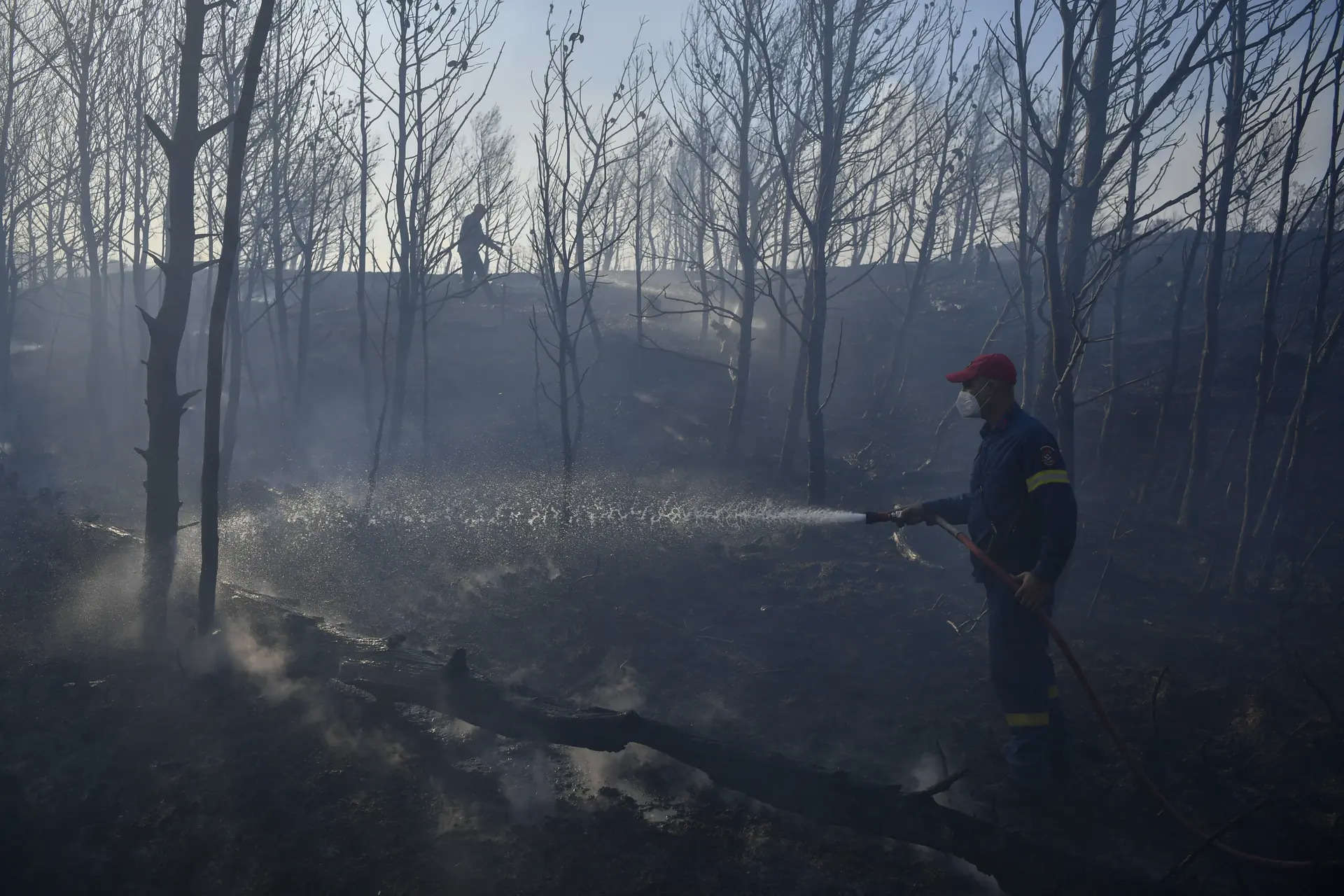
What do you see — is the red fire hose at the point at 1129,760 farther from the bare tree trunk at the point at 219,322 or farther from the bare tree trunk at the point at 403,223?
the bare tree trunk at the point at 403,223

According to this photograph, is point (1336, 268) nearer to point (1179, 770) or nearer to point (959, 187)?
point (1179, 770)

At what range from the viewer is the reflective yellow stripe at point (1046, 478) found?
414 cm

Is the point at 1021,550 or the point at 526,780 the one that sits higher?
the point at 1021,550

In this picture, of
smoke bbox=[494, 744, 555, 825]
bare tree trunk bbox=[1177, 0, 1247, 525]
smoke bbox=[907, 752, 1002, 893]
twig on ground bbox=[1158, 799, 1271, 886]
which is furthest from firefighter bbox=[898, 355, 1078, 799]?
bare tree trunk bbox=[1177, 0, 1247, 525]

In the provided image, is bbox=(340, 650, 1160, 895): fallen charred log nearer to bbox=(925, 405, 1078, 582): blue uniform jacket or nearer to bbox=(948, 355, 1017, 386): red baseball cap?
bbox=(925, 405, 1078, 582): blue uniform jacket

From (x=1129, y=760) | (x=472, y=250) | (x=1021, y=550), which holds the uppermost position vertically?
(x=472, y=250)

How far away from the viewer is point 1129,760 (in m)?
3.89

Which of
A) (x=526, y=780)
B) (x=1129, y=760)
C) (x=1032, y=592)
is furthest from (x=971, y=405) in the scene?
(x=526, y=780)

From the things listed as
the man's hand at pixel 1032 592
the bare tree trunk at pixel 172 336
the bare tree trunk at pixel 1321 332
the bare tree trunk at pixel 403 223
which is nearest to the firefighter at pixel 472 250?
the bare tree trunk at pixel 403 223

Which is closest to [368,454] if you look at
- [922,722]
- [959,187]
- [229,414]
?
[229,414]

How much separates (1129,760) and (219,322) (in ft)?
20.1

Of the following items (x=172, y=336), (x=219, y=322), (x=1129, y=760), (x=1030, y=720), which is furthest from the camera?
(x=172, y=336)

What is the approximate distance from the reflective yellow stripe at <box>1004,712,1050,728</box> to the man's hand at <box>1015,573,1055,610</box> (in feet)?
2.00

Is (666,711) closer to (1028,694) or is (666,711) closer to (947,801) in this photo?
(947,801)
